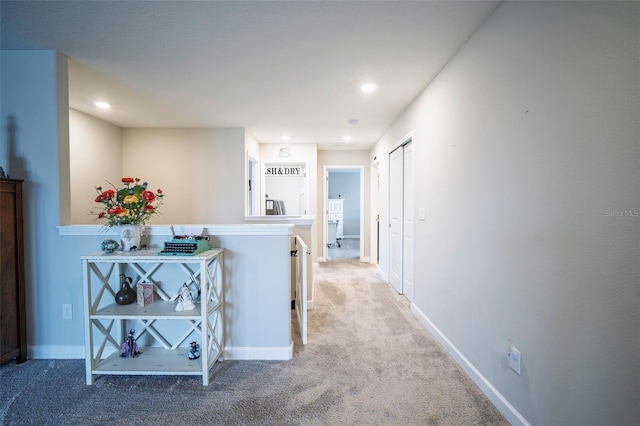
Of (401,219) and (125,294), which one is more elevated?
(401,219)

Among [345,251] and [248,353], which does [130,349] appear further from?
[345,251]

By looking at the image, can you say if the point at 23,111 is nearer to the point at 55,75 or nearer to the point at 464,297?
the point at 55,75

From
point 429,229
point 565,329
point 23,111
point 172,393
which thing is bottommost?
point 172,393

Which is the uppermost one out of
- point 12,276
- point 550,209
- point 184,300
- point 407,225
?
point 550,209

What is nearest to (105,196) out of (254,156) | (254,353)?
(254,353)

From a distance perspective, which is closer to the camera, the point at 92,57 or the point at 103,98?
the point at 92,57

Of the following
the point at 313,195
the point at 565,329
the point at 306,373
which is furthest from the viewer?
the point at 313,195

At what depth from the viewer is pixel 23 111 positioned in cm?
227

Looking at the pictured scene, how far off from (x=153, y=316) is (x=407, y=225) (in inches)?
113

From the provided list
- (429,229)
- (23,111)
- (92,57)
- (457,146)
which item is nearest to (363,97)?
(457,146)

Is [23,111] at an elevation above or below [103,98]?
below

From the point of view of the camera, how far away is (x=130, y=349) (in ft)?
7.00

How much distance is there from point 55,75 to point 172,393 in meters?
2.52

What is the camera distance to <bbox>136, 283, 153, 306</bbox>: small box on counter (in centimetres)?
213
